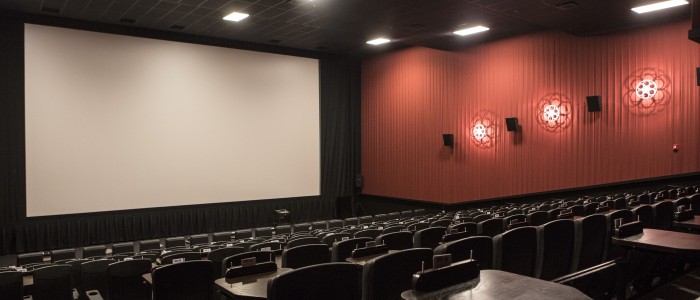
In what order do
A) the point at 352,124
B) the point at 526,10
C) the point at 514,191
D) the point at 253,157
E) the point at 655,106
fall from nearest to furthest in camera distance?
the point at 526,10 → the point at 655,106 → the point at 514,191 → the point at 253,157 → the point at 352,124

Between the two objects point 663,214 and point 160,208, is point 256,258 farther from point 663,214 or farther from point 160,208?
point 160,208

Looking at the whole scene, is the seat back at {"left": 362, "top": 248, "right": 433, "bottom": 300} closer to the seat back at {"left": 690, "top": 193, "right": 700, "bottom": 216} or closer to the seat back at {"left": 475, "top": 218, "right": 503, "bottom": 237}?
the seat back at {"left": 475, "top": 218, "right": 503, "bottom": 237}

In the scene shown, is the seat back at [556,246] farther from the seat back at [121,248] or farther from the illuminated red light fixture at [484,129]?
the illuminated red light fixture at [484,129]

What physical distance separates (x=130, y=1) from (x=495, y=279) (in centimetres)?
1054

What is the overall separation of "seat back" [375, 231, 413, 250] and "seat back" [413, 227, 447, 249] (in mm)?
130

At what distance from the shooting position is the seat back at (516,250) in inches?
128

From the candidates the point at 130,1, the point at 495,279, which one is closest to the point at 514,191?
the point at 130,1

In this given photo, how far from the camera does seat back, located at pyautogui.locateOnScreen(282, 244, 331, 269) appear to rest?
399 centimetres

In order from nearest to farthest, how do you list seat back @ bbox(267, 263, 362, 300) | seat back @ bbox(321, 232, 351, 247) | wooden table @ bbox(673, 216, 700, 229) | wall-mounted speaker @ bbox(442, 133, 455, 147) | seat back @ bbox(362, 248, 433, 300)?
1. seat back @ bbox(267, 263, 362, 300)
2. seat back @ bbox(362, 248, 433, 300)
3. wooden table @ bbox(673, 216, 700, 229)
4. seat back @ bbox(321, 232, 351, 247)
5. wall-mounted speaker @ bbox(442, 133, 455, 147)

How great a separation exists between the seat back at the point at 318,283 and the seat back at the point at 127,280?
3225 mm

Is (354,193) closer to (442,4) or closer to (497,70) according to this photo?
(497,70)

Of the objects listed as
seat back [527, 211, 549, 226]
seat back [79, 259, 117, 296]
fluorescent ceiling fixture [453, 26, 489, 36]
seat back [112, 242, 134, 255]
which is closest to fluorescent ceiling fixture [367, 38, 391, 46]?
fluorescent ceiling fixture [453, 26, 489, 36]

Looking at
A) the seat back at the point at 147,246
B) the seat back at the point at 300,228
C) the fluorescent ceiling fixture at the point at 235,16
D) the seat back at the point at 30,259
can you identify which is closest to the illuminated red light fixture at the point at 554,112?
Answer: the seat back at the point at 300,228

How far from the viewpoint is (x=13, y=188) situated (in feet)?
36.5
